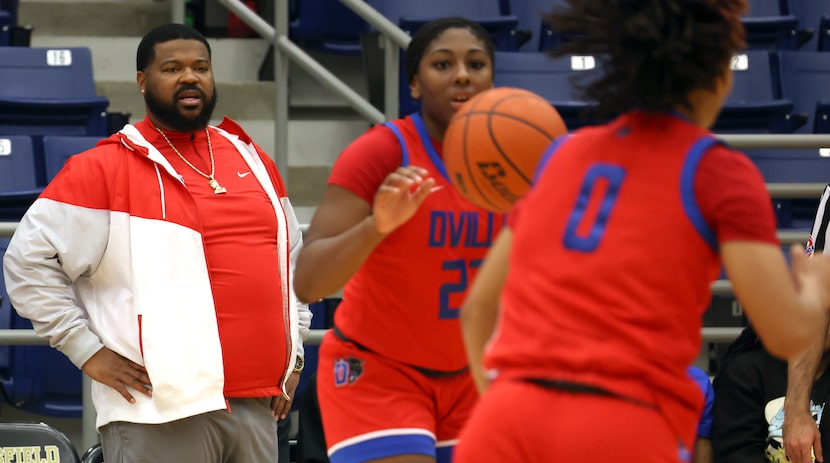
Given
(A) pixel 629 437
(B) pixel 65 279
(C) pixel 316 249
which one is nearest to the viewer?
(A) pixel 629 437

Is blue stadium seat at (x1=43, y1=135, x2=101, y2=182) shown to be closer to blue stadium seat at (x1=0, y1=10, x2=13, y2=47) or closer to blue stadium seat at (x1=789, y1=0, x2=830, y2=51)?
blue stadium seat at (x1=0, y1=10, x2=13, y2=47)

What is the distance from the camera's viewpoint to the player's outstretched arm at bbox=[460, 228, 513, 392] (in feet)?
7.57

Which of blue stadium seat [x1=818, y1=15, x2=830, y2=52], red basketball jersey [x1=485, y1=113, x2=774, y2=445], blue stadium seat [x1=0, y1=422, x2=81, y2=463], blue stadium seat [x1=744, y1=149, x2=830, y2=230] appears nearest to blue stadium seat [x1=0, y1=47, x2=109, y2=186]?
blue stadium seat [x1=0, y1=422, x2=81, y2=463]

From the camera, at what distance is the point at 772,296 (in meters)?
2.09

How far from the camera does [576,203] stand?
2145mm

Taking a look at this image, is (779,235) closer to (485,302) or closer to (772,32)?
(772,32)

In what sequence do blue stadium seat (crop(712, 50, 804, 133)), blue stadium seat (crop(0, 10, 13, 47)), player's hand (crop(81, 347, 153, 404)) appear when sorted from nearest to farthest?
player's hand (crop(81, 347, 153, 404))
blue stadium seat (crop(712, 50, 804, 133))
blue stadium seat (crop(0, 10, 13, 47))

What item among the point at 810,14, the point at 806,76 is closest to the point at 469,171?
the point at 806,76

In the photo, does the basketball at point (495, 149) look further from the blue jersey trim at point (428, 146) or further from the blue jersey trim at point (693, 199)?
the blue jersey trim at point (693, 199)

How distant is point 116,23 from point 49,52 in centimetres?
122

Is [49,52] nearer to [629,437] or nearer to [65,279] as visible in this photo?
[65,279]

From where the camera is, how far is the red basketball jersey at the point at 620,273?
207 centimetres

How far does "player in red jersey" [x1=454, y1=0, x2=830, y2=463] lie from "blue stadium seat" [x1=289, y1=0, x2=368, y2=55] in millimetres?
4818

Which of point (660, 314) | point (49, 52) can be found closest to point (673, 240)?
point (660, 314)
